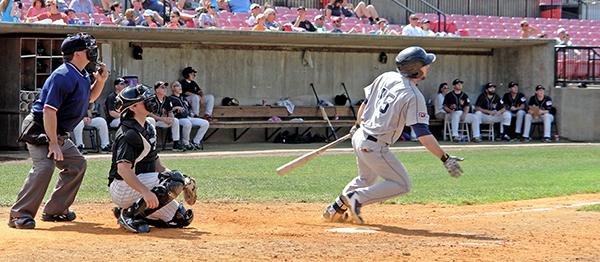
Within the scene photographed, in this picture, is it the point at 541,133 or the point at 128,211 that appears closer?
the point at 128,211

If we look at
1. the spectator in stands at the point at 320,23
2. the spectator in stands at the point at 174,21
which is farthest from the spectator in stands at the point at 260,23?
the spectator in stands at the point at 320,23

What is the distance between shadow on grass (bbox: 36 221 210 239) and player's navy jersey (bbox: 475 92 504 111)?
57.9 ft

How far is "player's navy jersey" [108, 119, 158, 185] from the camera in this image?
8570mm

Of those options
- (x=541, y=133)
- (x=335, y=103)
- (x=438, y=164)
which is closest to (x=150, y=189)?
(x=438, y=164)

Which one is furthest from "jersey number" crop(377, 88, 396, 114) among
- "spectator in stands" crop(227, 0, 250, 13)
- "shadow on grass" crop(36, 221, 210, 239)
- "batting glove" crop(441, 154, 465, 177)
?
"spectator in stands" crop(227, 0, 250, 13)

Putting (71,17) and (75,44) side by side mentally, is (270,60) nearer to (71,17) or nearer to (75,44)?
(71,17)

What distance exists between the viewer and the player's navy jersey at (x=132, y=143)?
28.1 feet

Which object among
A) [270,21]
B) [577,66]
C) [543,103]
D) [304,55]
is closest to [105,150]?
[270,21]

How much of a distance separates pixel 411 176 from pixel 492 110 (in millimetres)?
10259

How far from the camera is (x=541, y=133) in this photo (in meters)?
26.8

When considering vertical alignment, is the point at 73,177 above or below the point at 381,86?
below

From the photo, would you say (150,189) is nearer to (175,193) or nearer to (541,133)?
(175,193)

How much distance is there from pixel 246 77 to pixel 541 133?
25.6ft

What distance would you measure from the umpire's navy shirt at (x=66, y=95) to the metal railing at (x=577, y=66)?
747 inches
